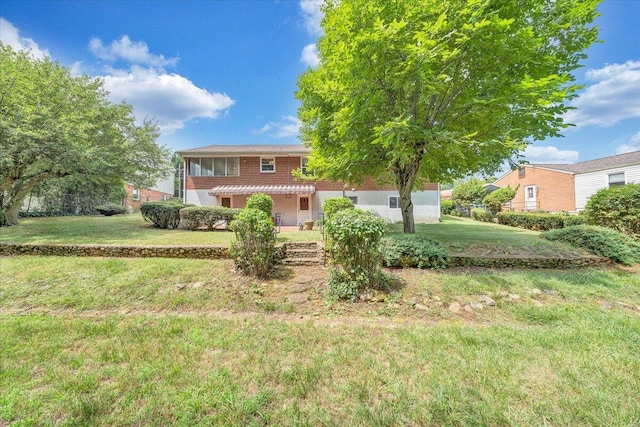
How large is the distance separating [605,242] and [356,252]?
8.47 metres

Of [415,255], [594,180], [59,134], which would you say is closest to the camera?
[415,255]

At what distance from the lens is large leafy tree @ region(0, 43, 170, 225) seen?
10.9 m

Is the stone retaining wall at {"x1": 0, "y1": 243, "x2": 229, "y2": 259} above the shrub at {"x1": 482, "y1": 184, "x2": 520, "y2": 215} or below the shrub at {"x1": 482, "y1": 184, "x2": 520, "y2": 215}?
below

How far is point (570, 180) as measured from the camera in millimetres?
24781

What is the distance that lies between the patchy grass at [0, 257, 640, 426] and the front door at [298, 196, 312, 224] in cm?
1327

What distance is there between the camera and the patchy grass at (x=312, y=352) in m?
2.56

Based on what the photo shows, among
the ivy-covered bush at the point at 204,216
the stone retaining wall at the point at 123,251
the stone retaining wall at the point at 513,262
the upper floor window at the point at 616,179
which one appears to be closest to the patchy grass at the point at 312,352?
the stone retaining wall at the point at 513,262

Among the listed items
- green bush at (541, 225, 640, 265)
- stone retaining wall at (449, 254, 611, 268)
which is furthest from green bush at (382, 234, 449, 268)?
green bush at (541, 225, 640, 265)

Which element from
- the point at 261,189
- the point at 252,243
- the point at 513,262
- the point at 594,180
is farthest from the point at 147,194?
the point at 594,180

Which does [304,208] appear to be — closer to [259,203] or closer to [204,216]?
[204,216]

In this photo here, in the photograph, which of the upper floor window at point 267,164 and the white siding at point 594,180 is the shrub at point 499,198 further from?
the upper floor window at point 267,164

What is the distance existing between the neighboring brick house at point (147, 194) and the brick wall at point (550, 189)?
44.6 metres

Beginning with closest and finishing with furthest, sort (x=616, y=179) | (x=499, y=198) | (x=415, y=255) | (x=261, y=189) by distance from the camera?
(x=415, y=255)
(x=261, y=189)
(x=616, y=179)
(x=499, y=198)

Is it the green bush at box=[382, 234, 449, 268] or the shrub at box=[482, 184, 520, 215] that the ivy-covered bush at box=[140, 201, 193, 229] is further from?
the shrub at box=[482, 184, 520, 215]
